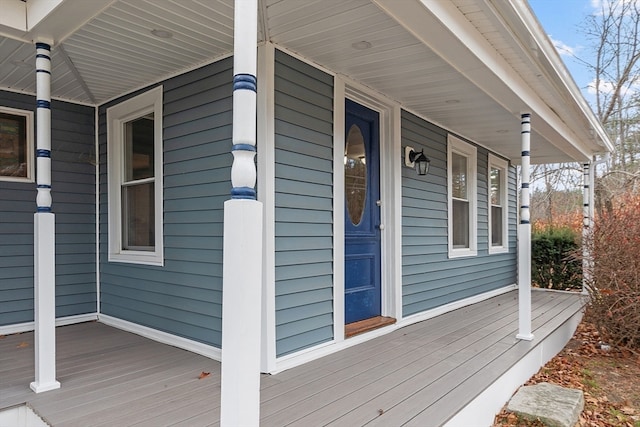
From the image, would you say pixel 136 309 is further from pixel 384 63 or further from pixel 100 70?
pixel 384 63

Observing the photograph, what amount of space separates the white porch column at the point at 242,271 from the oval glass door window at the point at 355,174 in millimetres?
2402

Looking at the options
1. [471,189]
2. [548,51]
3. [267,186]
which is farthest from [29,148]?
[471,189]

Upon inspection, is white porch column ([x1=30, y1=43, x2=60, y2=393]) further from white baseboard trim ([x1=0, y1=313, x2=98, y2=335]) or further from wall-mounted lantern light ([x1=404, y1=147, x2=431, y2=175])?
wall-mounted lantern light ([x1=404, y1=147, x2=431, y2=175])

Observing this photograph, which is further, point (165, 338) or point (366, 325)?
point (366, 325)

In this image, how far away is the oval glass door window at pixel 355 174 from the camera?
4.01 m

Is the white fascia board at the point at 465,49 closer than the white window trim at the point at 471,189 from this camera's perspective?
Yes

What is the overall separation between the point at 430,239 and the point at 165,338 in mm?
3147

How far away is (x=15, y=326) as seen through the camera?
4.04 metres

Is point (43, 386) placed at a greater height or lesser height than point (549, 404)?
greater

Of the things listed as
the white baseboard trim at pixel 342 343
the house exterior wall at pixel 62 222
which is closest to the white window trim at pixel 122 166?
the house exterior wall at pixel 62 222

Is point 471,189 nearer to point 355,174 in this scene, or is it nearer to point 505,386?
point 355,174

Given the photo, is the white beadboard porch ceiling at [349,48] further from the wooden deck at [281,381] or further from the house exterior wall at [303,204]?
the wooden deck at [281,381]

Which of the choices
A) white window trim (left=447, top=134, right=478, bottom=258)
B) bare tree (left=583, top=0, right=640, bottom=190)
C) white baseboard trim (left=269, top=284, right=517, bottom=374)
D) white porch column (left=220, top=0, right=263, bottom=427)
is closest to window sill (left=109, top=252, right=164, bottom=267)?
white baseboard trim (left=269, top=284, right=517, bottom=374)

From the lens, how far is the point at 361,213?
4.18 m
